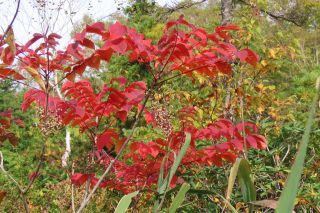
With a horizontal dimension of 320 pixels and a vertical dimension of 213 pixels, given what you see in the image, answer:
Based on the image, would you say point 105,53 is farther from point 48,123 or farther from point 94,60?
point 48,123

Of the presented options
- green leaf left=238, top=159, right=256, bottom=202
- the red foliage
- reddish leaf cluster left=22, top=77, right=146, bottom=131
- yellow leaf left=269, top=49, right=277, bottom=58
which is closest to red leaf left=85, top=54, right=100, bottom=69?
the red foliage

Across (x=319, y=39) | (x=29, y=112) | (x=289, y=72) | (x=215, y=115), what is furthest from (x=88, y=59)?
(x=319, y=39)

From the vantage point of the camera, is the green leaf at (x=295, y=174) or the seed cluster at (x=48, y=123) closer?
the green leaf at (x=295, y=174)

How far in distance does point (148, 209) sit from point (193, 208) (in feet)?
2.68

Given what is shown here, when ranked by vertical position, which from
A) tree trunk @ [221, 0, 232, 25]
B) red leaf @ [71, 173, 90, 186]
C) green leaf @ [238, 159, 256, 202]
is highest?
tree trunk @ [221, 0, 232, 25]

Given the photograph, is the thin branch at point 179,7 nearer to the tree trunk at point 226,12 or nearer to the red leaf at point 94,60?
the tree trunk at point 226,12

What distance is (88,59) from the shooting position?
1.94 meters

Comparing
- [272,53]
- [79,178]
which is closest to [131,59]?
[79,178]

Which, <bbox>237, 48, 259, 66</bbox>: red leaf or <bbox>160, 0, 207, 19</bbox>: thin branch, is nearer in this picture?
<bbox>237, 48, 259, 66</bbox>: red leaf

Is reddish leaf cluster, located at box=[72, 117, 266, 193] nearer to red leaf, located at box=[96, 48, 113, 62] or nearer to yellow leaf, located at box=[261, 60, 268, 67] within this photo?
red leaf, located at box=[96, 48, 113, 62]

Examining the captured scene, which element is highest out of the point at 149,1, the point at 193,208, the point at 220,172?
the point at 149,1

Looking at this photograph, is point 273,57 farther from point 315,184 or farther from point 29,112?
point 29,112

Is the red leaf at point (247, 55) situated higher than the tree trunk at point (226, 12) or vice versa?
the tree trunk at point (226, 12)

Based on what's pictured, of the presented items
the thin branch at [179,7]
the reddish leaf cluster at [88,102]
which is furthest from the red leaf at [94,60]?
the thin branch at [179,7]
